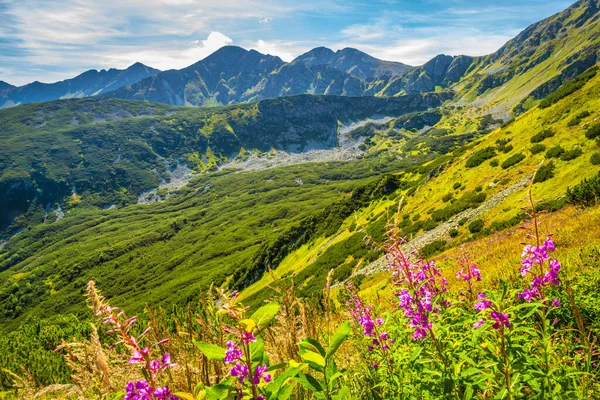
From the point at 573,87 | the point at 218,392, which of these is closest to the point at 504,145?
the point at 573,87

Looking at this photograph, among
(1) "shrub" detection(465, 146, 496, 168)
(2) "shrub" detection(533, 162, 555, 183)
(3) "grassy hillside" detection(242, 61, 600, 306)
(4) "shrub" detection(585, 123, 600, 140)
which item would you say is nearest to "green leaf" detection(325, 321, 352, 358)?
(3) "grassy hillside" detection(242, 61, 600, 306)

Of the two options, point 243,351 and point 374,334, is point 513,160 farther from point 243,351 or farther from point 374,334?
point 243,351

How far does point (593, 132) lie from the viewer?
2481 centimetres

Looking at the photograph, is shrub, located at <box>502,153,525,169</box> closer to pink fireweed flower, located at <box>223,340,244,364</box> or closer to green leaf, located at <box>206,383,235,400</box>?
pink fireweed flower, located at <box>223,340,244,364</box>

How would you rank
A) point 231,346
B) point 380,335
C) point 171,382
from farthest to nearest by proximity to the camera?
point 380,335
point 171,382
point 231,346

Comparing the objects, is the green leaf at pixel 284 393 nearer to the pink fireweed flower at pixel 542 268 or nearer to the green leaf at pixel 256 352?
the green leaf at pixel 256 352

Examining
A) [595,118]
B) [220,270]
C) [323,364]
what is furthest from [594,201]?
[220,270]

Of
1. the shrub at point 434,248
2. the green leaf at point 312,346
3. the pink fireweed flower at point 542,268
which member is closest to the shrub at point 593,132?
the shrub at point 434,248

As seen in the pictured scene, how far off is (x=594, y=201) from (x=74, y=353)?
67.4 ft

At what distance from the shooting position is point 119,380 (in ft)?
13.3

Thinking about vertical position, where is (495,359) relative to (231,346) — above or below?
below

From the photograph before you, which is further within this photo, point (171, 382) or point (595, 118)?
point (595, 118)

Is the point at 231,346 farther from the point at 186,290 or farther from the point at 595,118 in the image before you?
the point at 186,290

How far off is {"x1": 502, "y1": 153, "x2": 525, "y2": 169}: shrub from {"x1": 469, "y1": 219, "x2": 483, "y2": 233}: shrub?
1016 cm
